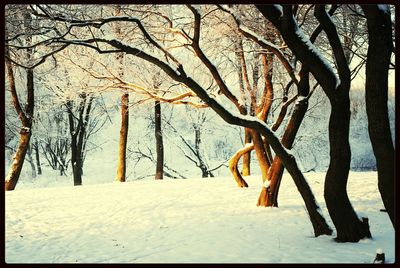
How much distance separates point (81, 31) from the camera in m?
12.8

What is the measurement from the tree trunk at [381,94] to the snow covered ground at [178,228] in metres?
1.21

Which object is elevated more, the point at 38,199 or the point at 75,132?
the point at 75,132

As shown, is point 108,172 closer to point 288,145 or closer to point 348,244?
point 288,145

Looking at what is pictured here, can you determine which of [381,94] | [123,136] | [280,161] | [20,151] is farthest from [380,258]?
[123,136]

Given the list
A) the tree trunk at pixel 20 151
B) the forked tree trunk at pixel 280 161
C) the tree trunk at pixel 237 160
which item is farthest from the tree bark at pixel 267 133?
the tree trunk at pixel 20 151

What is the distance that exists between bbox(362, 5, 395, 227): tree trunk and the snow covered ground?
121 centimetres

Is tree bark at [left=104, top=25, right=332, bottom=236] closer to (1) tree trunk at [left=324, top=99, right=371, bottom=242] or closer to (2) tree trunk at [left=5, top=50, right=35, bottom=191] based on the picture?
(1) tree trunk at [left=324, top=99, right=371, bottom=242]

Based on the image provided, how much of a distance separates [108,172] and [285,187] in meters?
22.0

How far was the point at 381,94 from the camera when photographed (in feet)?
17.4

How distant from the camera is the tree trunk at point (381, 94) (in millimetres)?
5281

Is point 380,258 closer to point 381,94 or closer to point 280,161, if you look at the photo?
point 381,94

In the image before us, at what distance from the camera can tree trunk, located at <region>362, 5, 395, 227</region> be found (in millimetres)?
5281

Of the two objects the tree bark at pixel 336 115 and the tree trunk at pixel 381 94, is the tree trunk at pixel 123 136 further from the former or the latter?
the tree trunk at pixel 381 94

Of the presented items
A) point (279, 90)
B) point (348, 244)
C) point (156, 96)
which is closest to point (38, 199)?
point (156, 96)
